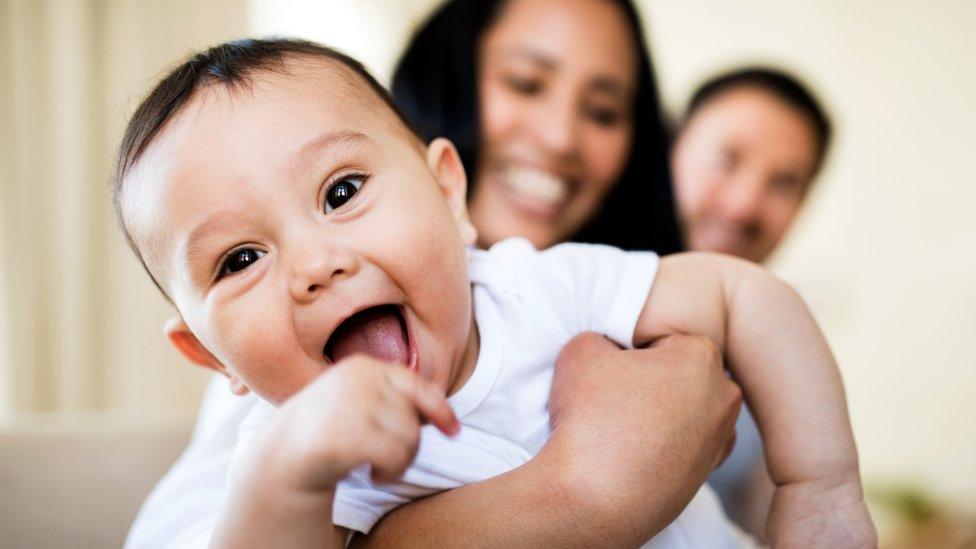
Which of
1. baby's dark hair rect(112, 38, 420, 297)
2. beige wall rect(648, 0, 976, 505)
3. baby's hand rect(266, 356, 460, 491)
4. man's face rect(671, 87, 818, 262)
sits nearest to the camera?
baby's hand rect(266, 356, 460, 491)

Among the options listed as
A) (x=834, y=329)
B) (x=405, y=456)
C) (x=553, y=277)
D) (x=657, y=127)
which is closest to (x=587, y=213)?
(x=657, y=127)

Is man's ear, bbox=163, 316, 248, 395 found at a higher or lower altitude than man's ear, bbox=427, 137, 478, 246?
lower

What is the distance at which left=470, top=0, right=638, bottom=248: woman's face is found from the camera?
1.67m

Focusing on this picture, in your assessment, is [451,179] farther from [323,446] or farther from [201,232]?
[323,446]

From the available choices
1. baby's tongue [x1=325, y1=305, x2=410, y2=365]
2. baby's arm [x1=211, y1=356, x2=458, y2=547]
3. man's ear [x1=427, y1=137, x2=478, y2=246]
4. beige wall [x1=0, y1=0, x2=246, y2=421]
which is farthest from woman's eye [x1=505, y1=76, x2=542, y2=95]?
beige wall [x1=0, y1=0, x2=246, y2=421]

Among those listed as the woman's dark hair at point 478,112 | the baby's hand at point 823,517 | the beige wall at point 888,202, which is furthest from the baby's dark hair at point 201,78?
the beige wall at point 888,202

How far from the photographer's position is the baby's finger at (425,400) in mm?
564

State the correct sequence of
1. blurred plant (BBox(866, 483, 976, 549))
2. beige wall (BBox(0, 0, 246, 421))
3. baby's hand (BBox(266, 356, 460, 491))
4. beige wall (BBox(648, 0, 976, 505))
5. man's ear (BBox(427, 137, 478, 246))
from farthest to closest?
beige wall (BBox(648, 0, 976, 505)) < blurred plant (BBox(866, 483, 976, 549)) < beige wall (BBox(0, 0, 246, 421)) < man's ear (BBox(427, 137, 478, 246)) < baby's hand (BBox(266, 356, 460, 491))

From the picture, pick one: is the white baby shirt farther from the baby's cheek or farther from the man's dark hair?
the man's dark hair

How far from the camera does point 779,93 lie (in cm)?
222

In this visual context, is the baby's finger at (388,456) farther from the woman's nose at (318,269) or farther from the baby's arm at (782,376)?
the baby's arm at (782,376)

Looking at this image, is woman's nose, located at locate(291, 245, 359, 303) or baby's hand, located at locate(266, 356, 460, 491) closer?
baby's hand, located at locate(266, 356, 460, 491)

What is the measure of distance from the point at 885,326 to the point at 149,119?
3.77 metres

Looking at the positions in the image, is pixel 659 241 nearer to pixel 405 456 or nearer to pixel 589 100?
pixel 589 100
